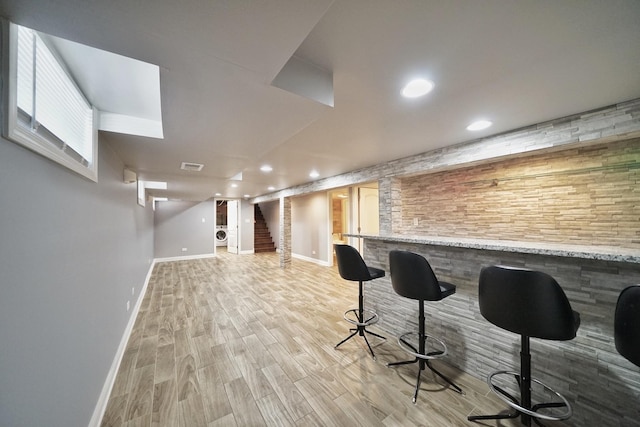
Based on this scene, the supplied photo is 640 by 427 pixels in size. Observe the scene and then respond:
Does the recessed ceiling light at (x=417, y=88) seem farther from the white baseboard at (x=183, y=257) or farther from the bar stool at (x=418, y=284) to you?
the white baseboard at (x=183, y=257)

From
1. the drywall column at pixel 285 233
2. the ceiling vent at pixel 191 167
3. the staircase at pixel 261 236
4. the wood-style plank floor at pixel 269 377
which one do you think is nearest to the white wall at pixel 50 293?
the wood-style plank floor at pixel 269 377

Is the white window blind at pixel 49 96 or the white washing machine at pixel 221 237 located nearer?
the white window blind at pixel 49 96

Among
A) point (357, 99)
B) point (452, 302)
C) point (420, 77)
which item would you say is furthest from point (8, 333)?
point (452, 302)

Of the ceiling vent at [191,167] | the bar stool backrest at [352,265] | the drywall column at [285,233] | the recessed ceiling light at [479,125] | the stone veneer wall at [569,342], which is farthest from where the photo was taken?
the drywall column at [285,233]

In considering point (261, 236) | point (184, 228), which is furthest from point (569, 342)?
point (261, 236)

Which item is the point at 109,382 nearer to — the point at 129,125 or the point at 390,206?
the point at 129,125

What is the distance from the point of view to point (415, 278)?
5.83 ft

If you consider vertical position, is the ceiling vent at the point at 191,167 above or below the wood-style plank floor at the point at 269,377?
above

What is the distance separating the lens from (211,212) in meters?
7.98

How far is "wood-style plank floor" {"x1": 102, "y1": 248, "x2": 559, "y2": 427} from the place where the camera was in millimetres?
1557

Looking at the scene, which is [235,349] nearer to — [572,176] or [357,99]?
[357,99]

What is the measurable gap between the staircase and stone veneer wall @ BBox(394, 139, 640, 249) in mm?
7076

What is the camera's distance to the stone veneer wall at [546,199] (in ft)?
7.65

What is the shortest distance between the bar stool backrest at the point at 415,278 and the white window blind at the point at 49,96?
2259mm
